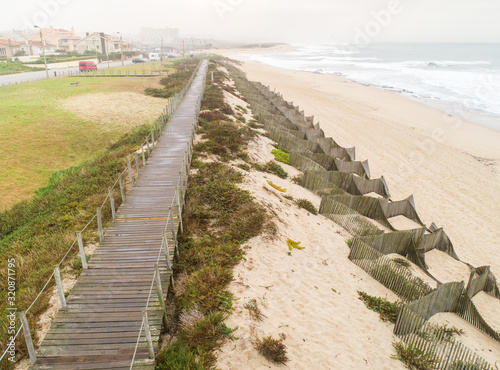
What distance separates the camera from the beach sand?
281 inches

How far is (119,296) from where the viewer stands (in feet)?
23.4

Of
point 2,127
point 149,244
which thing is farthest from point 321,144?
point 2,127

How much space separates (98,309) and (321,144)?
A: 737 inches

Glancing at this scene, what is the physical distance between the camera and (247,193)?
41.9ft

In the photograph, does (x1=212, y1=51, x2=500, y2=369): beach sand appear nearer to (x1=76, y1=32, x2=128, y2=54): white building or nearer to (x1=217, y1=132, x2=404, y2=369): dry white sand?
(x1=217, y1=132, x2=404, y2=369): dry white sand

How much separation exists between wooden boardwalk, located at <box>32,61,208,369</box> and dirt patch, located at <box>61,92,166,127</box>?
15982 mm

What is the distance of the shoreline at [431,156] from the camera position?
54.0 feet

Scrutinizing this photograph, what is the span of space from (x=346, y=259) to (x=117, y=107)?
25143 mm

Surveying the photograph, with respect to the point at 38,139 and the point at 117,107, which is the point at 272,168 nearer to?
the point at 38,139

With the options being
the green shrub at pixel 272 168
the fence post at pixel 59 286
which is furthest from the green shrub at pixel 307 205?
the fence post at pixel 59 286

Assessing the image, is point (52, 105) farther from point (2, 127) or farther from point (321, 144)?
point (321, 144)

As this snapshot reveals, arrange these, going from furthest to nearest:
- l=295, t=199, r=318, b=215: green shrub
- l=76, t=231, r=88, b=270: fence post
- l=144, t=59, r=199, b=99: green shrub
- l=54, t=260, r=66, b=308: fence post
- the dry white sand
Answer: l=144, t=59, r=199, b=99: green shrub → l=295, t=199, r=318, b=215: green shrub → l=76, t=231, r=88, b=270: fence post → the dry white sand → l=54, t=260, r=66, b=308: fence post

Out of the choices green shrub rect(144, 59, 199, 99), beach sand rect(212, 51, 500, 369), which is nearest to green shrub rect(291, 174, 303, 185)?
beach sand rect(212, 51, 500, 369)

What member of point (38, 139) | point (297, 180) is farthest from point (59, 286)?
point (38, 139)
